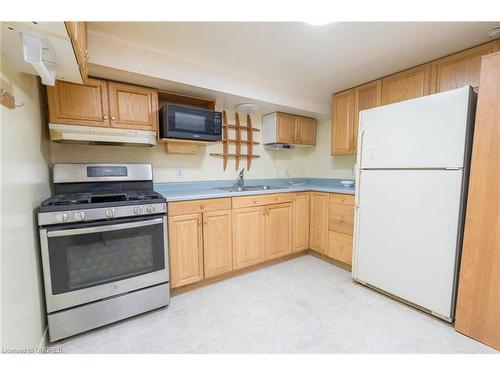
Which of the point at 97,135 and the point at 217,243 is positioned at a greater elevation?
the point at 97,135

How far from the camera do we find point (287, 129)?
3123 mm

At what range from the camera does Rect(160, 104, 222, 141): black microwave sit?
211cm

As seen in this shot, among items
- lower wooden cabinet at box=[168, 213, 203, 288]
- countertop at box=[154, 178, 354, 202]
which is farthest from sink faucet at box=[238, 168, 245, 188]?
lower wooden cabinet at box=[168, 213, 203, 288]

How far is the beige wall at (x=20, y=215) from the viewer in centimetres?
105

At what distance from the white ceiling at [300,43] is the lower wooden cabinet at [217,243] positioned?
1.47 m

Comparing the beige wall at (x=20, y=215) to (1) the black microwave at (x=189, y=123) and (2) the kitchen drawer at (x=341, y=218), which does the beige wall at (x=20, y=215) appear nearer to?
(1) the black microwave at (x=189, y=123)

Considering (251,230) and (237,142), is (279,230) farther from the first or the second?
(237,142)

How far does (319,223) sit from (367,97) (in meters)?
1.61

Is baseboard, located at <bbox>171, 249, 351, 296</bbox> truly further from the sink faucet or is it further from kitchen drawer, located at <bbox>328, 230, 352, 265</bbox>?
the sink faucet

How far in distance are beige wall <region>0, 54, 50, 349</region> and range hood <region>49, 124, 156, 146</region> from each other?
5.6 inches

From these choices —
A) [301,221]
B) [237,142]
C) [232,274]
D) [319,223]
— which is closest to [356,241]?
[319,223]

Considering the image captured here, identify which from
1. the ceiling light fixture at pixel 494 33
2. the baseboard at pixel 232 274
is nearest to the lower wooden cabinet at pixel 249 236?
the baseboard at pixel 232 274

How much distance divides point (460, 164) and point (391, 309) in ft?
4.14
